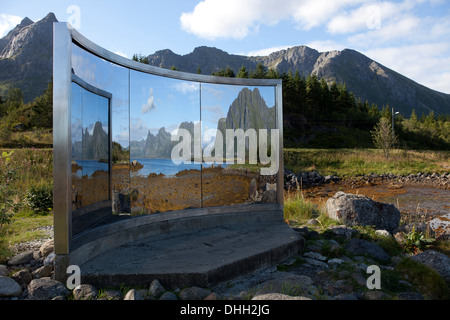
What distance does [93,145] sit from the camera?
14.1ft

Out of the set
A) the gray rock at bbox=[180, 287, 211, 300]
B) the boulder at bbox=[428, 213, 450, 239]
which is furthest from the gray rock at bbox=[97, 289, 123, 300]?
the boulder at bbox=[428, 213, 450, 239]

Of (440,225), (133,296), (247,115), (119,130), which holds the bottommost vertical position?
(440,225)

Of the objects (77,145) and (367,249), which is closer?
(77,145)

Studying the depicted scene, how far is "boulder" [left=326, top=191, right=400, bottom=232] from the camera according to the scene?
6.70 m

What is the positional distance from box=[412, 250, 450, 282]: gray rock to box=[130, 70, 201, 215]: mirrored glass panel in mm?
3649

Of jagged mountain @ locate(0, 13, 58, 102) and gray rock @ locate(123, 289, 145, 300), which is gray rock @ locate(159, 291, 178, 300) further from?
jagged mountain @ locate(0, 13, 58, 102)

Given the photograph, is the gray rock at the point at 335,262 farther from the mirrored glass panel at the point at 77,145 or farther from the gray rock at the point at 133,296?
the mirrored glass panel at the point at 77,145

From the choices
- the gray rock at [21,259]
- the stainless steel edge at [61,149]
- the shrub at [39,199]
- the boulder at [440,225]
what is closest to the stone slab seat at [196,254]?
the stainless steel edge at [61,149]

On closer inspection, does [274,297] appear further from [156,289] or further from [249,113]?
[249,113]

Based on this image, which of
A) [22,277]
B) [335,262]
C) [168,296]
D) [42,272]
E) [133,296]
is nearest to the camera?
[133,296]

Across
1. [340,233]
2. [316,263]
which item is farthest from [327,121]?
[316,263]

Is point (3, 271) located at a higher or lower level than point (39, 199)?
lower

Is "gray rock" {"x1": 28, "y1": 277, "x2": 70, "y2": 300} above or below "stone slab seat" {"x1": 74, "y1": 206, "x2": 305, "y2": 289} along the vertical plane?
below

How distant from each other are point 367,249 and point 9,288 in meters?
4.86
